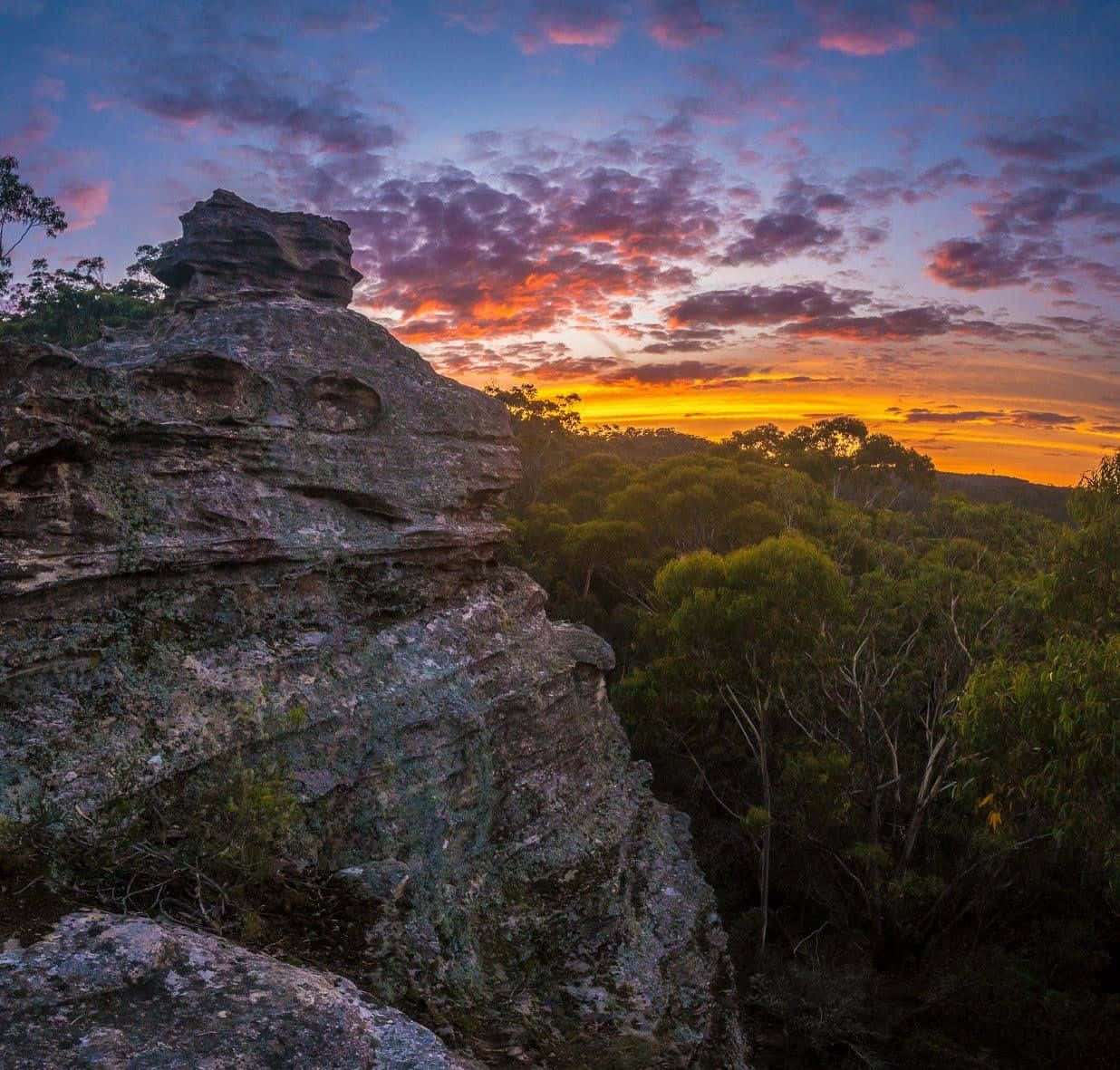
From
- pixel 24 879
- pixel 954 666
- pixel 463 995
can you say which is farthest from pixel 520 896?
pixel 954 666

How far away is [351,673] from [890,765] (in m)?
16.8

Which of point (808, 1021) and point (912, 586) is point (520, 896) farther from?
point (912, 586)

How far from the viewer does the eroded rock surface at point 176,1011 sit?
517 centimetres

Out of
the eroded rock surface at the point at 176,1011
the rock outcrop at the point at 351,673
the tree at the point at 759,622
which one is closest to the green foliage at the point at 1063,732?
the rock outcrop at the point at 351,673

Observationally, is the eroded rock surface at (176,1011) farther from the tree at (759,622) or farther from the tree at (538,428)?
the tree at (538,428)

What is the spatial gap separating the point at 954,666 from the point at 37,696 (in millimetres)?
22274

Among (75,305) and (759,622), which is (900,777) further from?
(75,305)

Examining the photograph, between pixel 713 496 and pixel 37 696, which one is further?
pixel 713 496

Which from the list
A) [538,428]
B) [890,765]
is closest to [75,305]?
[538,428]

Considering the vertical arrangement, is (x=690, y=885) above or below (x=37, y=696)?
below

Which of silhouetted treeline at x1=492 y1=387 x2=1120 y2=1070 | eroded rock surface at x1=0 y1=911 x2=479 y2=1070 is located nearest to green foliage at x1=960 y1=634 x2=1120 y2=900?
silhouetted treeline at x1=492 y1=387 x2=1120 y2=1070

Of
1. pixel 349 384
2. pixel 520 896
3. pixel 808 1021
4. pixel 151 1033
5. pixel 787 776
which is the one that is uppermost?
pixel 349 384

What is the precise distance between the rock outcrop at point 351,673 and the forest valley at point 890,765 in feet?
16.8

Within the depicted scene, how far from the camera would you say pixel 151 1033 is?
211 inches
